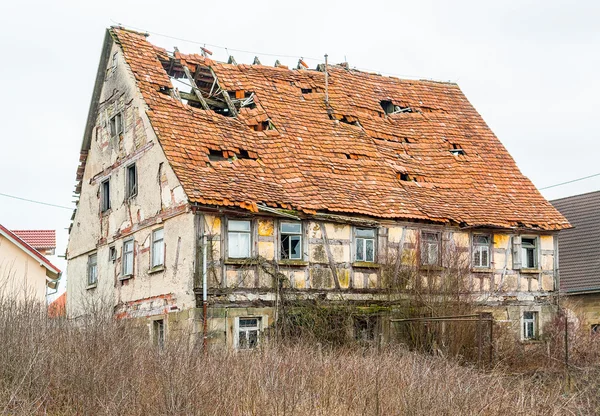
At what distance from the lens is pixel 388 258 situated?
23.1m

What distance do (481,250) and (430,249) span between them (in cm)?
193

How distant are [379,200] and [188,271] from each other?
5.68m

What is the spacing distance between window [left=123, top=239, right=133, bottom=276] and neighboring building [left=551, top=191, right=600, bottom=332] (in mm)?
12508

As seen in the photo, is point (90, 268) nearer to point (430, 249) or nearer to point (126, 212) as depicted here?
point (126, 212)

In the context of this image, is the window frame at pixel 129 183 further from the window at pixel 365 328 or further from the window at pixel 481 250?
the window at pixel 481 250

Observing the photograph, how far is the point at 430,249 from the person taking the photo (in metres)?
24.1

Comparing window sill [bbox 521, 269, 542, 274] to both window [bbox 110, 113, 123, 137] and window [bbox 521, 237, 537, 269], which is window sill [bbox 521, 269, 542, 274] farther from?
window [bbox 110, 113, 123, 137]

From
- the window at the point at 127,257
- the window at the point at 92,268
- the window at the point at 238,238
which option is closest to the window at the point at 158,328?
the window at the point at 127,257

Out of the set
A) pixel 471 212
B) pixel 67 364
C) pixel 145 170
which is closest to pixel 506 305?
pixel 471 212

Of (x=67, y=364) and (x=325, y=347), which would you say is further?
(x=325, y=347)

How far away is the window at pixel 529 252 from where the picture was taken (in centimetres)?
2602

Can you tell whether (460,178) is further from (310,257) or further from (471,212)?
(310,257)

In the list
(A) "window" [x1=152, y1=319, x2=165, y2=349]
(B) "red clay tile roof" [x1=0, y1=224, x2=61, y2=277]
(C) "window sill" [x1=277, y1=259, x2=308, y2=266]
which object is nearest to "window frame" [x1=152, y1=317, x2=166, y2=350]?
(A) "window" [x1=152, y1=319, x2=165, y2=349]

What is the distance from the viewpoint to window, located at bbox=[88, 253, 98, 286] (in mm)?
26734
